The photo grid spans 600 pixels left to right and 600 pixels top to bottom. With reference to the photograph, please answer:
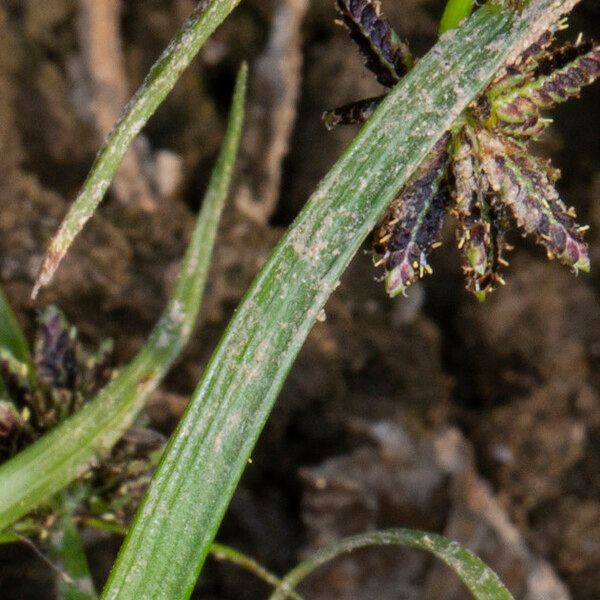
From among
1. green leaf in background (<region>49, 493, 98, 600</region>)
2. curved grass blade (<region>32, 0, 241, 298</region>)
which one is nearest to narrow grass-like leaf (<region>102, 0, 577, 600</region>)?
curved grass blade (<region>32, 0, 241, 298</region>)

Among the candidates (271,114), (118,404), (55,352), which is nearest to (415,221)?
(118,404)

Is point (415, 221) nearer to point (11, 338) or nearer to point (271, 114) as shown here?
point (11, 338)

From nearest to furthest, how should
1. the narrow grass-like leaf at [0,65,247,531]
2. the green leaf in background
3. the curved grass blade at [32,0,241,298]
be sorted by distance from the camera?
the curved grass blade at [32,0,241,298], the narrow grass-like leaf at [0,65,247,531], the green leaf in background

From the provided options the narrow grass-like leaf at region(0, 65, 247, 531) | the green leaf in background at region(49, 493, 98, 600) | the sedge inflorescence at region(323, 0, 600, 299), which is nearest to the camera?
the sedge inflorescence at region(323, 0, 600, 299)

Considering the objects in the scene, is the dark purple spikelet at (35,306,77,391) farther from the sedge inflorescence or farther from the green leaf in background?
the sedge inflorescence

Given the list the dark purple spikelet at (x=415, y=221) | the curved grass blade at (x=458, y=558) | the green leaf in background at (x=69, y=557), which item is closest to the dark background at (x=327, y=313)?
the green leaf in background at (x=69, y=557)

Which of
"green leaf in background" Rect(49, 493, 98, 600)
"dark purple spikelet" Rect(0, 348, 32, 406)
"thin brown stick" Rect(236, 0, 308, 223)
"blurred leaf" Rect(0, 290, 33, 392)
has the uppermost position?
"thin brown stick" Rect(236, 0, 308, 223)

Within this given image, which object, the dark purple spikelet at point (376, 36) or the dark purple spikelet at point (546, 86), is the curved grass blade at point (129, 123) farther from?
the dark purple spikelet at point (546, 86)

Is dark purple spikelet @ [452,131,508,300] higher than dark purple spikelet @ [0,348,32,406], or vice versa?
dark purple spikelet @ [452,131,508,300]
